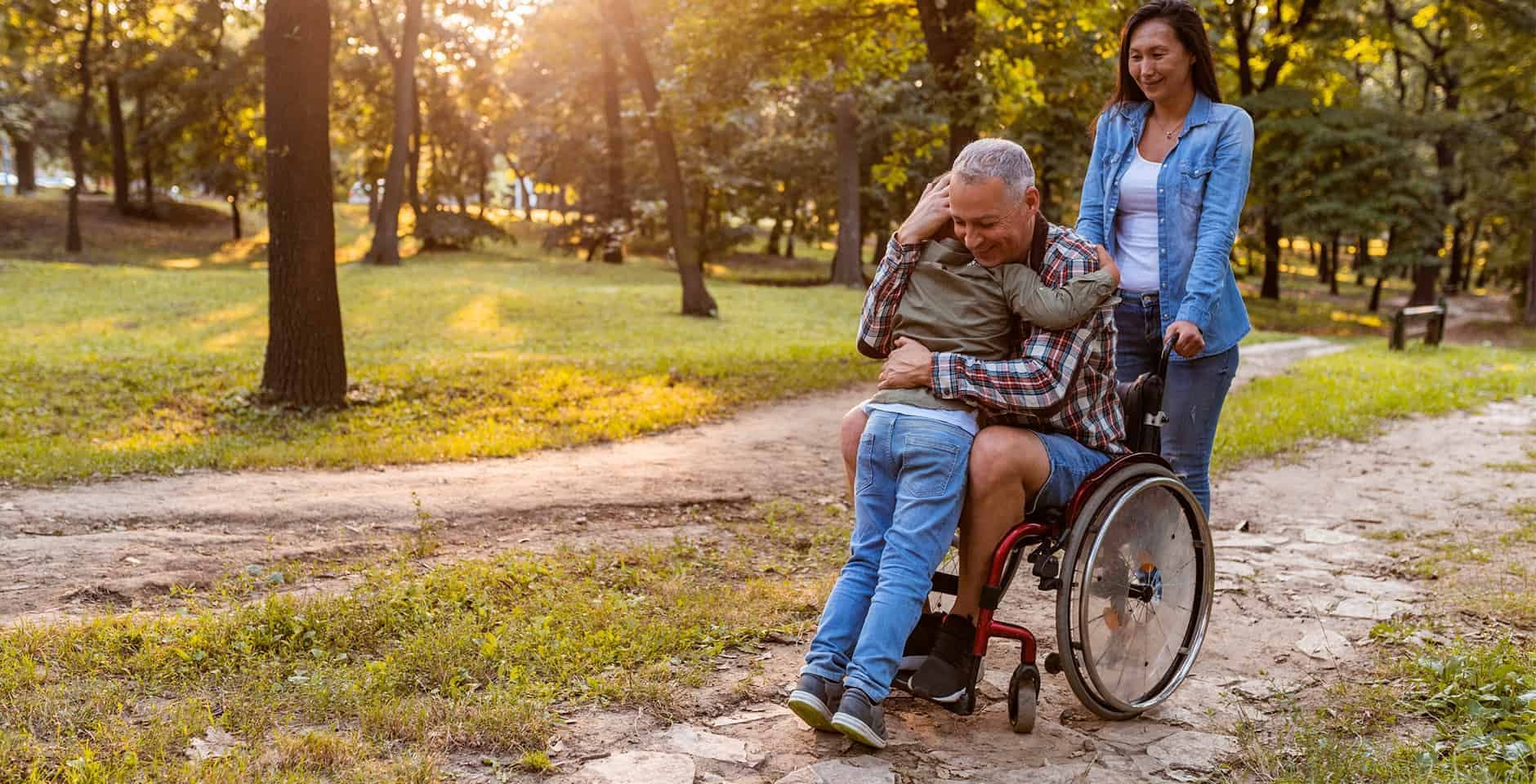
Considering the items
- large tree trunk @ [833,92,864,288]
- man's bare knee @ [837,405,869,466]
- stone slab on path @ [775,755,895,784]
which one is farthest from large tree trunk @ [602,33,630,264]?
stone slab on path @ [775,755,895,784]

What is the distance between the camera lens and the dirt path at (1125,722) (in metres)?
3.38

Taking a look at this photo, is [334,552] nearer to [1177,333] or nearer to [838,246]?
[1177,333]

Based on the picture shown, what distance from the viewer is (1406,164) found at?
1051 inches

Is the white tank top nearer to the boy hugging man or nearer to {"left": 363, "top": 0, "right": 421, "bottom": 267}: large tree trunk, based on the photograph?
the boy hugging man

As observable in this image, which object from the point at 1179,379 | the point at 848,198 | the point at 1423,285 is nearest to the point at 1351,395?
the point at 1179,379

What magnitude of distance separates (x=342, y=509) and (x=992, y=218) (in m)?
4.17

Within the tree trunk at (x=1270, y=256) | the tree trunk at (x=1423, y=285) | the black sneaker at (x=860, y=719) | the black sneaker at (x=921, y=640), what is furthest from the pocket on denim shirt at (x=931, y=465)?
the tree trunk at (x=1423, y=285)

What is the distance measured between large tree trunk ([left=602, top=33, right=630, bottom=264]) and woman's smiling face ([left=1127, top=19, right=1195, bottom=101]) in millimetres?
24846

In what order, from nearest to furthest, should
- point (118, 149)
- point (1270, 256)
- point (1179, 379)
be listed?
point (1179, 379), point (1270, 256), point (118, 149)

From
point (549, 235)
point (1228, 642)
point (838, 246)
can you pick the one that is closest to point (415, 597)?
point (1228, 642)

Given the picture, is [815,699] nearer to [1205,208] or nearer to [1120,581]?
[1120,581]

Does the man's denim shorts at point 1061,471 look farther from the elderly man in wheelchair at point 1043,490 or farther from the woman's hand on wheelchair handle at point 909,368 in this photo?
the woman's hand on wheelchair handle at point 909,368

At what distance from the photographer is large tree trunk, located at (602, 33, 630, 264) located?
29953mm

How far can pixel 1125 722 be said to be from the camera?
3795 mm
